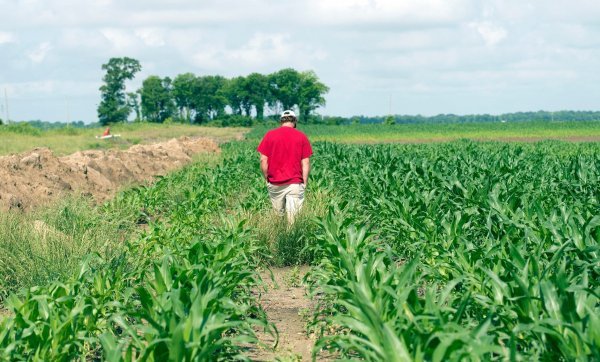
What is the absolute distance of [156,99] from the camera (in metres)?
135

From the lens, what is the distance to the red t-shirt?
413 inches

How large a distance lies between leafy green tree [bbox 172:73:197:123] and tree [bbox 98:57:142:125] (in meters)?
16.6

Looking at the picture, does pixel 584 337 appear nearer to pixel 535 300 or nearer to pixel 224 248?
pixel 535 300

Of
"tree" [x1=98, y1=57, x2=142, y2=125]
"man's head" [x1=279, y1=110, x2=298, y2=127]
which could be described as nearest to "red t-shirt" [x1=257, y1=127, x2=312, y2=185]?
"man's head" [x1=279, y1=110, x2=298, y2=127]

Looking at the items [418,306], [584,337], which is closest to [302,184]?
[418,306]

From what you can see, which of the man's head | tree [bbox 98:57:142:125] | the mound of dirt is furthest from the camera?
tree [bbox 98:57:142:125]

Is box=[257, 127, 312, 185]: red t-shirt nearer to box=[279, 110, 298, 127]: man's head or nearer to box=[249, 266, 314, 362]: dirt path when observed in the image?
box=[279, 110, 298, 127]: man's head

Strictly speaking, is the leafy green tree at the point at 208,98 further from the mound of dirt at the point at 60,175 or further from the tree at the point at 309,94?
the mound of dirt at the point at 60,175

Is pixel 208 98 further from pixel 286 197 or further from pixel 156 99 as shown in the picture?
pixel 286 197

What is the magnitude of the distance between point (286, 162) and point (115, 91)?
112124 mm

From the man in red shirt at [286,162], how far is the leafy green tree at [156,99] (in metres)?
127

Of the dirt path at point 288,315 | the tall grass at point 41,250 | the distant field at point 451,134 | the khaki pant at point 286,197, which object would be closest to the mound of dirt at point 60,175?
the tall grass at point 41,250

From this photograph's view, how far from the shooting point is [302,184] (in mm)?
10836

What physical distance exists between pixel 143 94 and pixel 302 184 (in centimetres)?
12683
